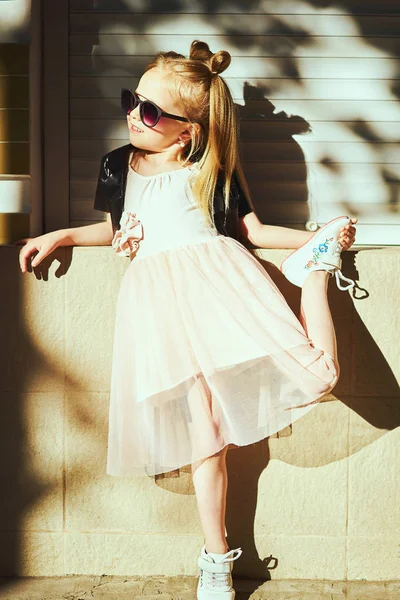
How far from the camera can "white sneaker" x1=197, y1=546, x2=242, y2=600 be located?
2846 millimetres

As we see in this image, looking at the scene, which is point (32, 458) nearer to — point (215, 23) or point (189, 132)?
point (189, 132)

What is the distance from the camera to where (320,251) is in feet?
9.40

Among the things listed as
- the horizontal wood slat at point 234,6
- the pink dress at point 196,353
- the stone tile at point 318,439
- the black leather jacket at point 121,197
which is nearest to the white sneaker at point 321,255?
the pink dress at point 196,353

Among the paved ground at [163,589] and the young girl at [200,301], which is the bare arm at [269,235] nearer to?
the young girl at [200,301]

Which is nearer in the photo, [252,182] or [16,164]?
[16,164]

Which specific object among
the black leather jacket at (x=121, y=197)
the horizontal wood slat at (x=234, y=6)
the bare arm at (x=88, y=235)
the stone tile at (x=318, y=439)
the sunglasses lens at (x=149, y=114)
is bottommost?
the stone tile at (x=318, y=439)

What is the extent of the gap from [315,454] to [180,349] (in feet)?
2.63

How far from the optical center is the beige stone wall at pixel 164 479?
3082 millimetres

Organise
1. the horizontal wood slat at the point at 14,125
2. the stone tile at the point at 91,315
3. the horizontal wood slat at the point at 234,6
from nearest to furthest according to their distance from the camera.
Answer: the stone tile at the point at 91,315
the horizontal wood slat at the point at 14,125
the horizontal wood slat at the point at 234,6

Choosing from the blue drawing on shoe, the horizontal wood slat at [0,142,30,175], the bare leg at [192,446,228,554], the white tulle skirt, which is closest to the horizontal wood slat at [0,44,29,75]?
the horizontal wood slat at [0,142,30,175]

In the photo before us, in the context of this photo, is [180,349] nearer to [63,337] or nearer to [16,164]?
[63,337]

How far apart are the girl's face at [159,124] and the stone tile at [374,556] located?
1.77 metres

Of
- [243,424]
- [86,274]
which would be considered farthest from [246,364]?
[86,274]

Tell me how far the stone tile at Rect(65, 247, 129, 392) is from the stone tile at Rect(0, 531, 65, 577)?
26.0 inches
